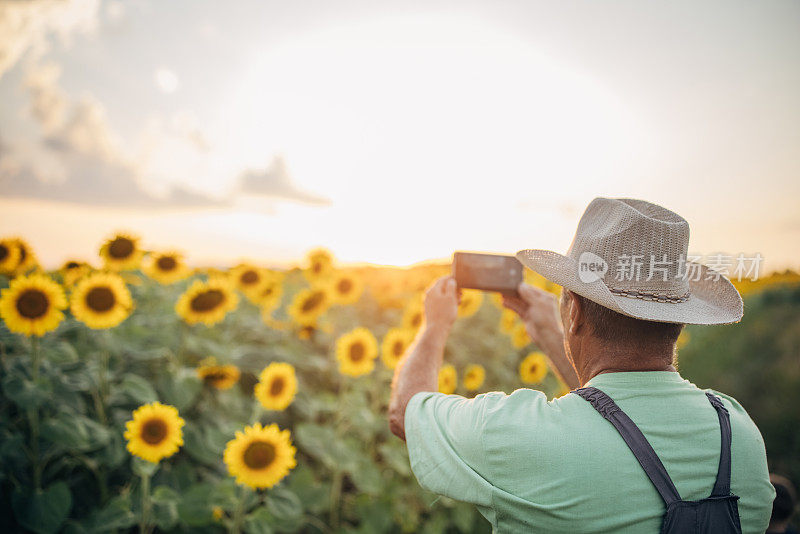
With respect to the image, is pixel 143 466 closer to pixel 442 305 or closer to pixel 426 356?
pixel 426 356

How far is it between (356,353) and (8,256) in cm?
215

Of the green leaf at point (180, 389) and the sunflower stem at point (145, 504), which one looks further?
the green leaf at point (180, 389)

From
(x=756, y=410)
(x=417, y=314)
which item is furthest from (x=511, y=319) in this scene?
(x=756, y=410)

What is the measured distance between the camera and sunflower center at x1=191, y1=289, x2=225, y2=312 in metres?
2.83

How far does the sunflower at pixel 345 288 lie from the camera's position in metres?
3.69

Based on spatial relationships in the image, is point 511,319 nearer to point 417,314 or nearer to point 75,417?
point 417,314

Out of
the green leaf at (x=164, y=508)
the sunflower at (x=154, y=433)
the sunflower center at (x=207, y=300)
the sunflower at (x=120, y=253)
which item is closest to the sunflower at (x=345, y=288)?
the sunflower center at (x=207, y=300)

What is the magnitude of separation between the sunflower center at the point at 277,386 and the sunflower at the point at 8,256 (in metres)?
1.83

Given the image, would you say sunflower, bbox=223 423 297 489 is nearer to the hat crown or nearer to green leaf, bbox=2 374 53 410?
green leaf, bbox=2 374 53 410

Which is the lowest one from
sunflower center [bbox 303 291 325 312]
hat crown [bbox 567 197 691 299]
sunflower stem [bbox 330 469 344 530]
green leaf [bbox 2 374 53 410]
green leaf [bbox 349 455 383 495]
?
sunflower stem [bbox 330 469 344 530]

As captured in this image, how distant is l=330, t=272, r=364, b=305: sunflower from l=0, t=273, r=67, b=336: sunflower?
67.7 inches

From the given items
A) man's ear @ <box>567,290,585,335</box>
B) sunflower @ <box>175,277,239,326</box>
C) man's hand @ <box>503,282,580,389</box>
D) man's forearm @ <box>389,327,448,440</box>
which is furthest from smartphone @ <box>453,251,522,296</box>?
sunflower @ <box>175,277,239,326</box>

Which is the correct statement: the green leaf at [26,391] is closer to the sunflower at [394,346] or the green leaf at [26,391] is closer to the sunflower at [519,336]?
the sunflower at [394,346]

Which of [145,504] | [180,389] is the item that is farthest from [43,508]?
[180,389]
